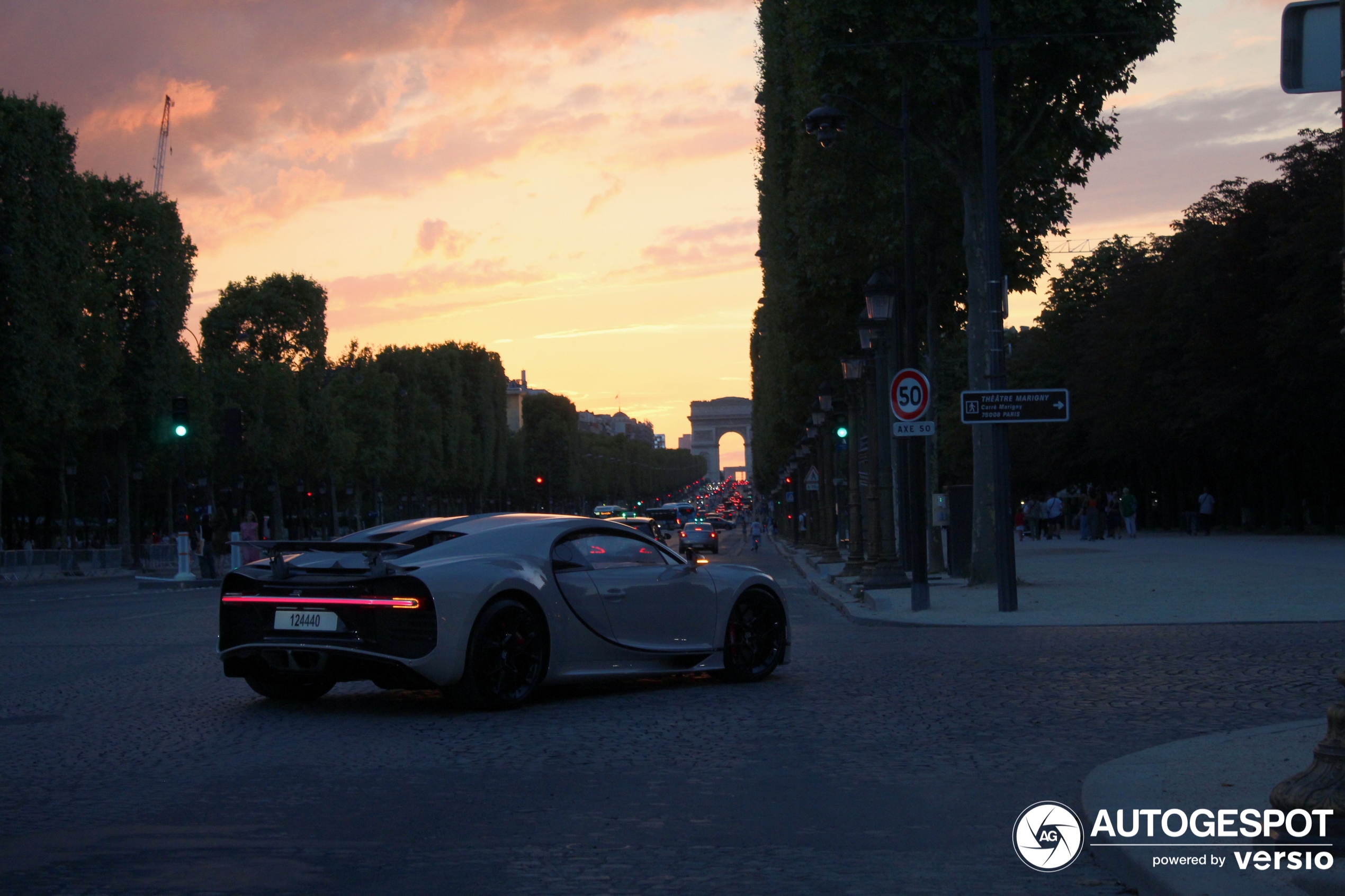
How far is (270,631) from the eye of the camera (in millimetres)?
9781

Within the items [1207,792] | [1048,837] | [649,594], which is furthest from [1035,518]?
[1048,837]

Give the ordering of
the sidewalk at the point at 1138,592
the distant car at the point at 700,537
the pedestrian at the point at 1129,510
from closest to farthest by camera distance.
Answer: the sidewalk at the point at 1138,592
the pedestrian at the point at 1129,510
the distant car at the point at 700,537

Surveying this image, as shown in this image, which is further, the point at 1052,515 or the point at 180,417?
the point at 1052,515

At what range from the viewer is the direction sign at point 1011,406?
18.0 metres

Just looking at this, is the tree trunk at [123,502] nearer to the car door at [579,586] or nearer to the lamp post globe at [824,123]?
the lamp post globe at [824,123]

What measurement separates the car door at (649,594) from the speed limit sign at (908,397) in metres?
9.40

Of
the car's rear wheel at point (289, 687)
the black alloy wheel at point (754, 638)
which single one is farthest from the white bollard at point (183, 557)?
the black alloy wheel at point (754, 638)

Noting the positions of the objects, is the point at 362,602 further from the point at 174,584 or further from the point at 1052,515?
the point at 1052,515

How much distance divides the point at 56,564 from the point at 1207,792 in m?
48.8

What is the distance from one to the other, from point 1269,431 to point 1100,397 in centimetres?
1272

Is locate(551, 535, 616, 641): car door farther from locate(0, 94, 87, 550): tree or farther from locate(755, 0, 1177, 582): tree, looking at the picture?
locate(0, 94, 87, 550): tree

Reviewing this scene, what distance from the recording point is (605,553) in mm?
10750

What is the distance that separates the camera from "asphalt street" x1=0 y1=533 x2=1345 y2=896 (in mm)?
5465

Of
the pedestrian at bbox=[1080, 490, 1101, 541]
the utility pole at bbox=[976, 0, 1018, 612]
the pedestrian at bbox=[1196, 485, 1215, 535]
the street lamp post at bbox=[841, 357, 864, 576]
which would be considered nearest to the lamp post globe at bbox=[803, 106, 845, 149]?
the utility pole at bbox=[976, 0, 1018, 612]
